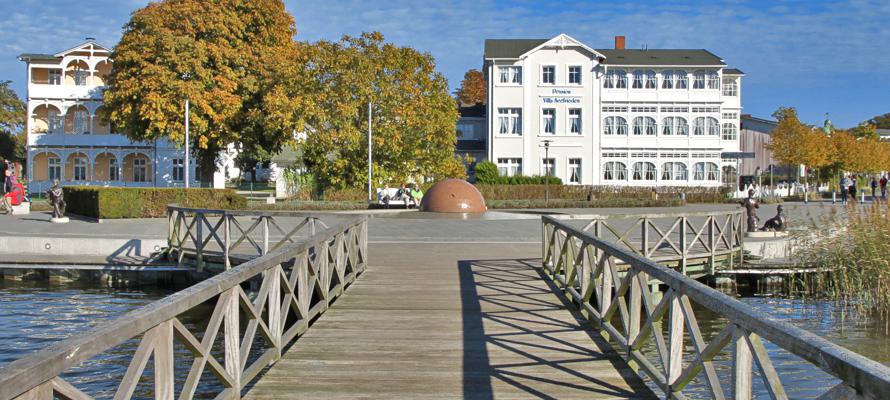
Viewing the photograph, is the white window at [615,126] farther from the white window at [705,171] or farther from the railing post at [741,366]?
the railing post at [741,366]

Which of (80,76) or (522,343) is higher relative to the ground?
(80,76)

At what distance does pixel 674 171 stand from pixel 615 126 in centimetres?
566

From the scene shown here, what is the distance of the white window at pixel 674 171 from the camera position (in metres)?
57.7

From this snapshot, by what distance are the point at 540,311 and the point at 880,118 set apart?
167 meters

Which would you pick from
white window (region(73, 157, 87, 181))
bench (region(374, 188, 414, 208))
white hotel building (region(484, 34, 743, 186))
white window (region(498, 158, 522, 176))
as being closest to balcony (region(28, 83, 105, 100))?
white window (region(73, 157, 87, 181))

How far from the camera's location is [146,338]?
145 inches

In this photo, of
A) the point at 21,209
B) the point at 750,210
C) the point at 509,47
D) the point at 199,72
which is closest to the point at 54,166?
the point at 199,72

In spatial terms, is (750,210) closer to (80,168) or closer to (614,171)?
(614,171)

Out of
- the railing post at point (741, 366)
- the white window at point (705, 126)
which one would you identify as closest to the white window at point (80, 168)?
the white window at point (705, 126)

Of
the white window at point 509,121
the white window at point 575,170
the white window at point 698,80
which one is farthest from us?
the white window at point 698,80

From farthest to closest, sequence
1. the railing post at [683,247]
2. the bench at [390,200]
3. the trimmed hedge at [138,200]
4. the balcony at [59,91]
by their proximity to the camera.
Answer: the balcony at [59,91] < the bench at [390,200] < the trimmed hedge at [138,200] < the railing post at [683,247]

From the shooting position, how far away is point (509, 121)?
55844mm

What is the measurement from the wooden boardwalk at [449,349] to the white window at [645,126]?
47.9m

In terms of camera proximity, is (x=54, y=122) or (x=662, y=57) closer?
(x=54, y=122)
